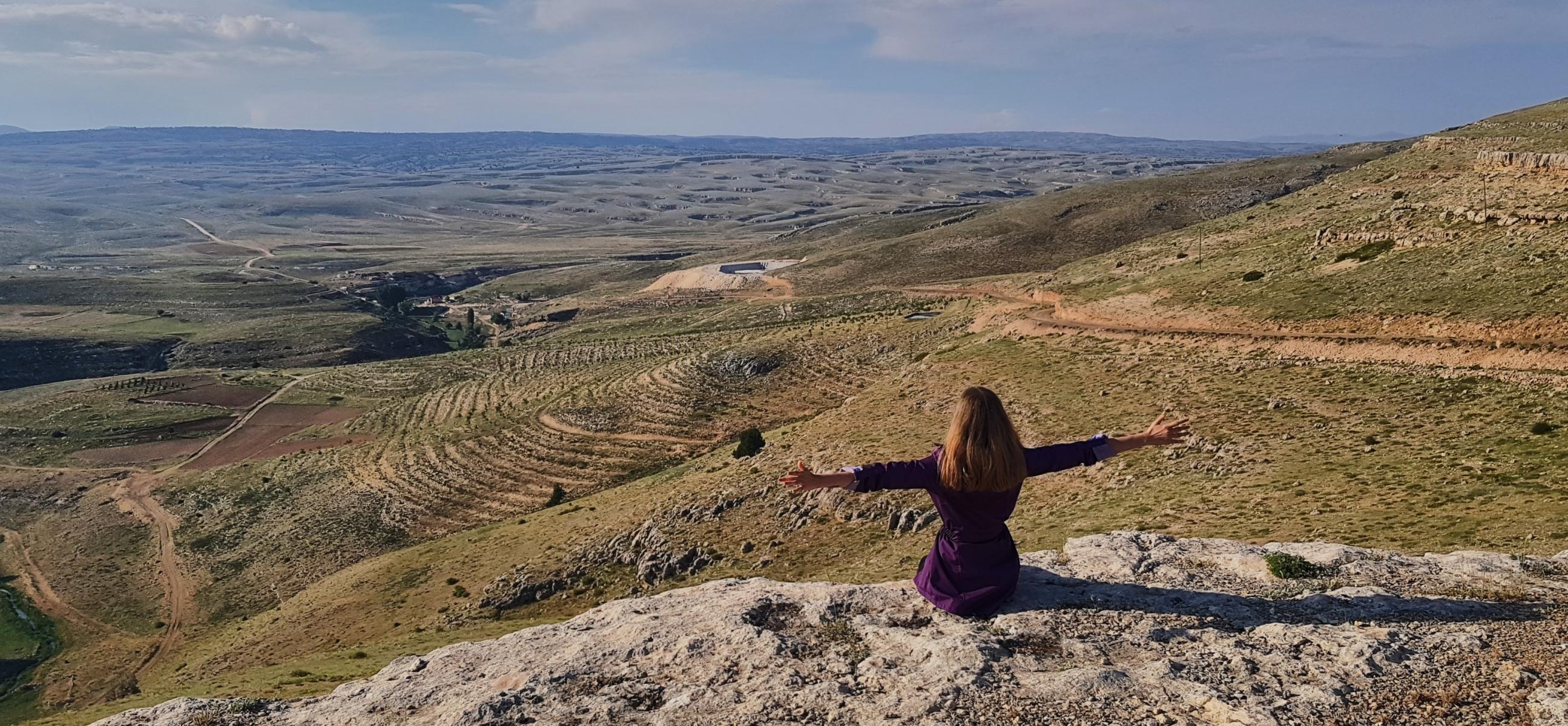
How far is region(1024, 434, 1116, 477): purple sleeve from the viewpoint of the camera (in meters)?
10.0

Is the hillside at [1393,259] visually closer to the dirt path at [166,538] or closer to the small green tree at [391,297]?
the dirt path at [166,538]

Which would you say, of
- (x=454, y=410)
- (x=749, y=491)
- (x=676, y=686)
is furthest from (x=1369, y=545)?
(x=454, y=410)

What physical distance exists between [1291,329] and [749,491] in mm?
27443

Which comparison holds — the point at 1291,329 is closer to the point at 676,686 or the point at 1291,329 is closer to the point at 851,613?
the point at 851,613

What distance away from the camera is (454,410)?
262 feet

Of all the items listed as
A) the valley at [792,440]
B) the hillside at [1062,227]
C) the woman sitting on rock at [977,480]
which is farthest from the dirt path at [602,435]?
the hillside at [1062,227]

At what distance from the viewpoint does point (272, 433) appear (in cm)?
8862

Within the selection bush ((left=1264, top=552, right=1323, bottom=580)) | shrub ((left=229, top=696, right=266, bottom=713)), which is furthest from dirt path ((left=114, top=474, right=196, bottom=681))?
bush ((left=1264, top=552, right=1323, bottom=580))

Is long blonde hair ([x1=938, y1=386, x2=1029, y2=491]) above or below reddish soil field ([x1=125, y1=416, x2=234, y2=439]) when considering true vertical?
above

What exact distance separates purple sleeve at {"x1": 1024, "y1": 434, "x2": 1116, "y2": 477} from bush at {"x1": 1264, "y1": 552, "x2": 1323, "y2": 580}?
14.4 ft

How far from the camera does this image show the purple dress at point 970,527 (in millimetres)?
9953

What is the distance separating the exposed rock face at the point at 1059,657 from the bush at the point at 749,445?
32.9 m

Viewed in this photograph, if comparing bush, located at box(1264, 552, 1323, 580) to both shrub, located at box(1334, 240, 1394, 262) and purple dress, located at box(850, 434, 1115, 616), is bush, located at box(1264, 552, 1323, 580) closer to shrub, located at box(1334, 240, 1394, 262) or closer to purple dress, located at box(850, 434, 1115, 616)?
purple dress, located at box(850, 434, 1115, 616)

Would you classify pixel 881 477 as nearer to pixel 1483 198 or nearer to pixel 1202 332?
pixel 1202 332
